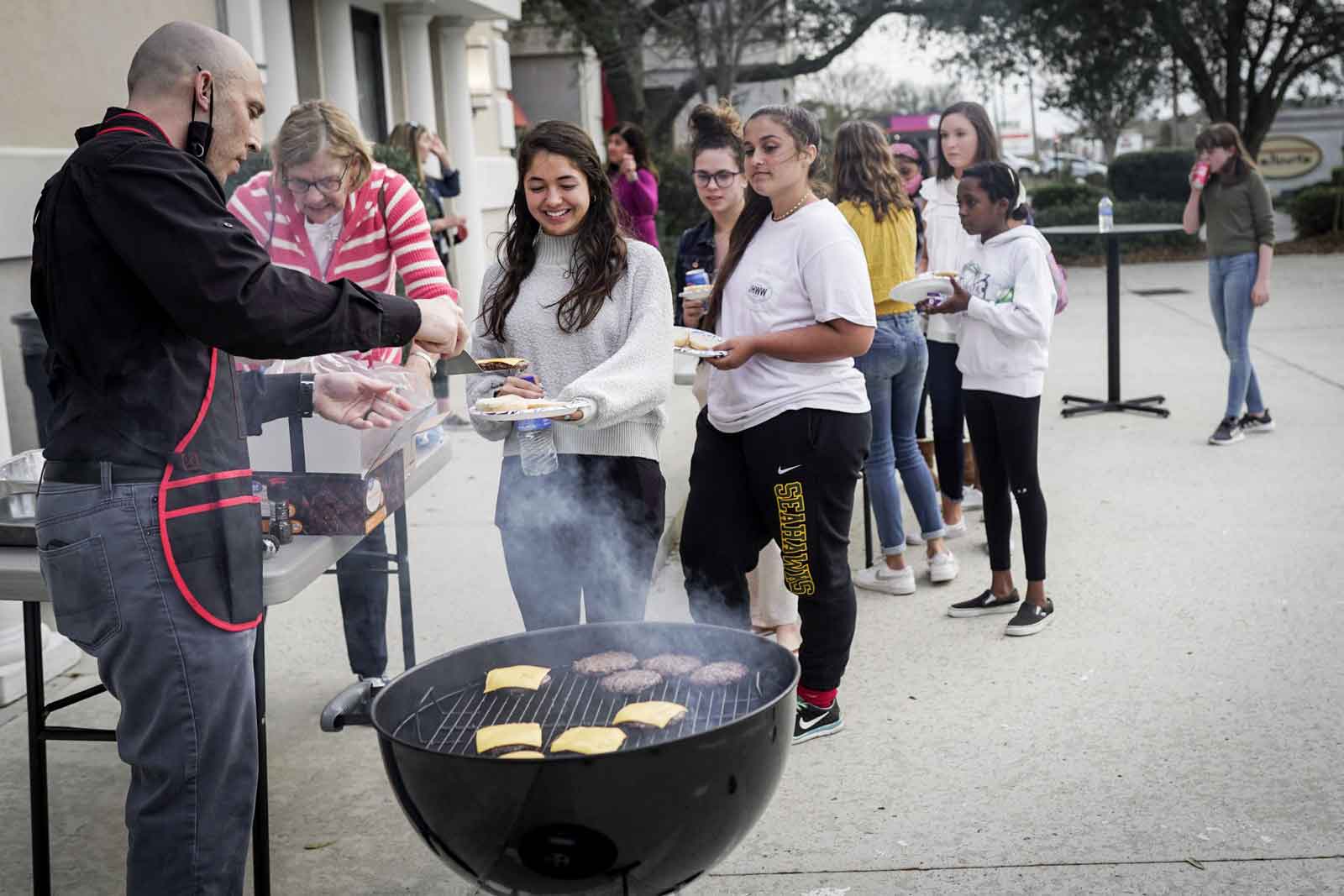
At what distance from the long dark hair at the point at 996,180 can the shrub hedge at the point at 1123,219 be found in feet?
58.3

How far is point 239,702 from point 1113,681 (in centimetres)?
315

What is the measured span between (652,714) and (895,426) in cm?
325

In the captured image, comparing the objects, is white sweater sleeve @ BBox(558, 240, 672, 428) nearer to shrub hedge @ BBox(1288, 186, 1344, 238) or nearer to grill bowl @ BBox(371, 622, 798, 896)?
grill bowl @ BBox(371, 622, 798, 896)

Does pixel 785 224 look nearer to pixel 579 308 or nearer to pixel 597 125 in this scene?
pixel 579 308

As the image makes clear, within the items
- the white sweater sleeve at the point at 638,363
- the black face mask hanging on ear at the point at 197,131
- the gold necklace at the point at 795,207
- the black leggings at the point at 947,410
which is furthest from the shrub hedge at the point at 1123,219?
the black face mask hanging on ear at the point at 197,131

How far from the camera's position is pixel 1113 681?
4.52 m

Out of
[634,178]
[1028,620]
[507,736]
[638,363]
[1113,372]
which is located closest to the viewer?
[507,736]

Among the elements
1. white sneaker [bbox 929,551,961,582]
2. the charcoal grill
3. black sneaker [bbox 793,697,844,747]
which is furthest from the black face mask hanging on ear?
white sneaker [bbox 929,551,961,582]

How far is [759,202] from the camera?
13.1 feet

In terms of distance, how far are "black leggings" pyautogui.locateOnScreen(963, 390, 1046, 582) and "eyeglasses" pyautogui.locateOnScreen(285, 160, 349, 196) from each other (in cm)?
249

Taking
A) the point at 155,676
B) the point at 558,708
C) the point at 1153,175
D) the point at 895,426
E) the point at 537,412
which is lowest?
the point at 558,708

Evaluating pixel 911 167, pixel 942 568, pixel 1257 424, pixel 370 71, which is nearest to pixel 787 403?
pixel 942 568

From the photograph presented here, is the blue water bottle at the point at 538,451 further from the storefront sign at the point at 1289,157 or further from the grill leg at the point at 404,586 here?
the storefront sign at the point at 1289,157

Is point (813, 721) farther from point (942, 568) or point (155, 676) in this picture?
point (155, 676)
